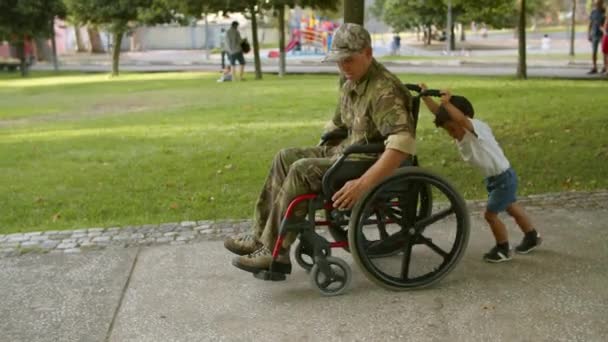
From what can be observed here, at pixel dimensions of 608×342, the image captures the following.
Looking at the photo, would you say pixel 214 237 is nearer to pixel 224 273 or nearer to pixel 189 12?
pixel 224 273

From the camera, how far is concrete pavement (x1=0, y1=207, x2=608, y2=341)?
3.80 metres

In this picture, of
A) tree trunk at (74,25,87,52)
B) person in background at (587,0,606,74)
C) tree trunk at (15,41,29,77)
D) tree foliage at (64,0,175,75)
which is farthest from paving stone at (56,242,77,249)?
tree trunk at (74,25,87,52)

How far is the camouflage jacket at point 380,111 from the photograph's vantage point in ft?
13.5

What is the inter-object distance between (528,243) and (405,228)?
1002 millimetres

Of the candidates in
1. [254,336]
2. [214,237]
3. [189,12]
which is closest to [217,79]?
[189,12]

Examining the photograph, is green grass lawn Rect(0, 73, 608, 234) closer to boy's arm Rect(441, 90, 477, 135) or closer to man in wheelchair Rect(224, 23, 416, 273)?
man in wheelchair Rect(224, 23, 416, 273)

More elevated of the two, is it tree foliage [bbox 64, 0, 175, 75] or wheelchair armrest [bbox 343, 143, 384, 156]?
tree foliage [bbox 64, 0, 175, 75]

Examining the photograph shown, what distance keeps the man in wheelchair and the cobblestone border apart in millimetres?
1208

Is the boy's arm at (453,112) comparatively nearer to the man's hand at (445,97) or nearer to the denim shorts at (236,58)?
the man's hand at (445,97)

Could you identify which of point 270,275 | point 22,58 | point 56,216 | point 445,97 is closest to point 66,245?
point 56,216

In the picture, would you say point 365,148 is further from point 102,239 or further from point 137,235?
point 102,239

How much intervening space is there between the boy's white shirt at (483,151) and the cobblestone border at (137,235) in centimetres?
139

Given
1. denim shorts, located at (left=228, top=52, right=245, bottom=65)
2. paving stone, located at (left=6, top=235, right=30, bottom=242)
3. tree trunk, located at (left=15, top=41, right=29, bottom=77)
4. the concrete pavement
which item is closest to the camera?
the concrete pavement

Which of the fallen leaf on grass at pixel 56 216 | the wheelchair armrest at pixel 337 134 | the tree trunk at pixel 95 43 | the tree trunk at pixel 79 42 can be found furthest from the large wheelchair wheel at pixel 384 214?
the tree trunk at pixel 79 42
